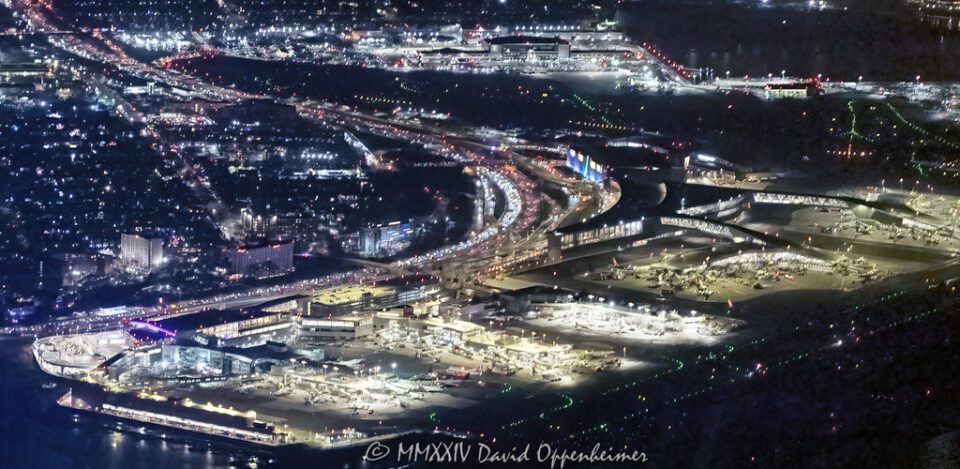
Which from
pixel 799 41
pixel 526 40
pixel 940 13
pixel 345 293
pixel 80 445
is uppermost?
pixel 940 13

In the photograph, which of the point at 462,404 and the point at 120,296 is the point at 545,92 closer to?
the point at 120,296

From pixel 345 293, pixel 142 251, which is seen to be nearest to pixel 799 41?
pixel 142 251

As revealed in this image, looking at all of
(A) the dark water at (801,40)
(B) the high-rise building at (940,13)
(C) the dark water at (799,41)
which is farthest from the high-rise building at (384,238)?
(B) the high-rise building at (940,13)

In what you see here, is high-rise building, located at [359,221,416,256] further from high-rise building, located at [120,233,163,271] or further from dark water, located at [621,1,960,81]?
dark water, located at [621,1,960,81]

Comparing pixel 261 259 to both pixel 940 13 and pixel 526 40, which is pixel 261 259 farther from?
pixel 940 13

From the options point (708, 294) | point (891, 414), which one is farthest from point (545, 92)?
point (891, 414)

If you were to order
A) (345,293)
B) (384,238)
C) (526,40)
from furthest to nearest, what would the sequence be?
(526,40) < (384,238) < (345,293)
